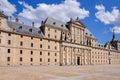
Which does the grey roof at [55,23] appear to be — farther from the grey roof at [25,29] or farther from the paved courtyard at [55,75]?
the paved courtyard at [55,75]

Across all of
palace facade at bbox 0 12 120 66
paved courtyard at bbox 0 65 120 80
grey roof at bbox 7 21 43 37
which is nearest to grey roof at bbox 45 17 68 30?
palace facade at bbox 0 12 120 66

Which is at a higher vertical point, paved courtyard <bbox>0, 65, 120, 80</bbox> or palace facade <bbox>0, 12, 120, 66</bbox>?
palace facade <bbox>0, 12, 120, 66</bbox>

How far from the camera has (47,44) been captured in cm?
5753

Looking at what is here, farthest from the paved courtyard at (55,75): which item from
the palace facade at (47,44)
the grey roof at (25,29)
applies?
the grey roof at (25,29)

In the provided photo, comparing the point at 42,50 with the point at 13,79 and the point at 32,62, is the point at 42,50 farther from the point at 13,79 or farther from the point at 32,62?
the point at 13,79

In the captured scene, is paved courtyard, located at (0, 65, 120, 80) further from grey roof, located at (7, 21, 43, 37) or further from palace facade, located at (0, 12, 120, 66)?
grey roof, located at (7, 21, 43, 37)

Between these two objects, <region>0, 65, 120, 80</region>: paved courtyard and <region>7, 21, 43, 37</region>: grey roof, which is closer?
<region>0, 65, 120, 80</region>: paved courtyard

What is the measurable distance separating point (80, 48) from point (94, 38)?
18.4 meters

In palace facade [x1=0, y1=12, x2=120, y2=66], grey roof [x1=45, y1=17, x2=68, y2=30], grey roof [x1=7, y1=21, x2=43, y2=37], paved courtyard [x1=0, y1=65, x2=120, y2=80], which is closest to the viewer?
paved courtyard [x1=0, y1=65, x2=120, y2=80]

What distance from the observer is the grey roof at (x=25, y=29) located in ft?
164

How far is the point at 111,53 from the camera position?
104m

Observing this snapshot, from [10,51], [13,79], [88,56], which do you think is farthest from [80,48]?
[13,79]

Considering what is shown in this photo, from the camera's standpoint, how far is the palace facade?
45.5 meters

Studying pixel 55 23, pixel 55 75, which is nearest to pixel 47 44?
pixel 55 23
